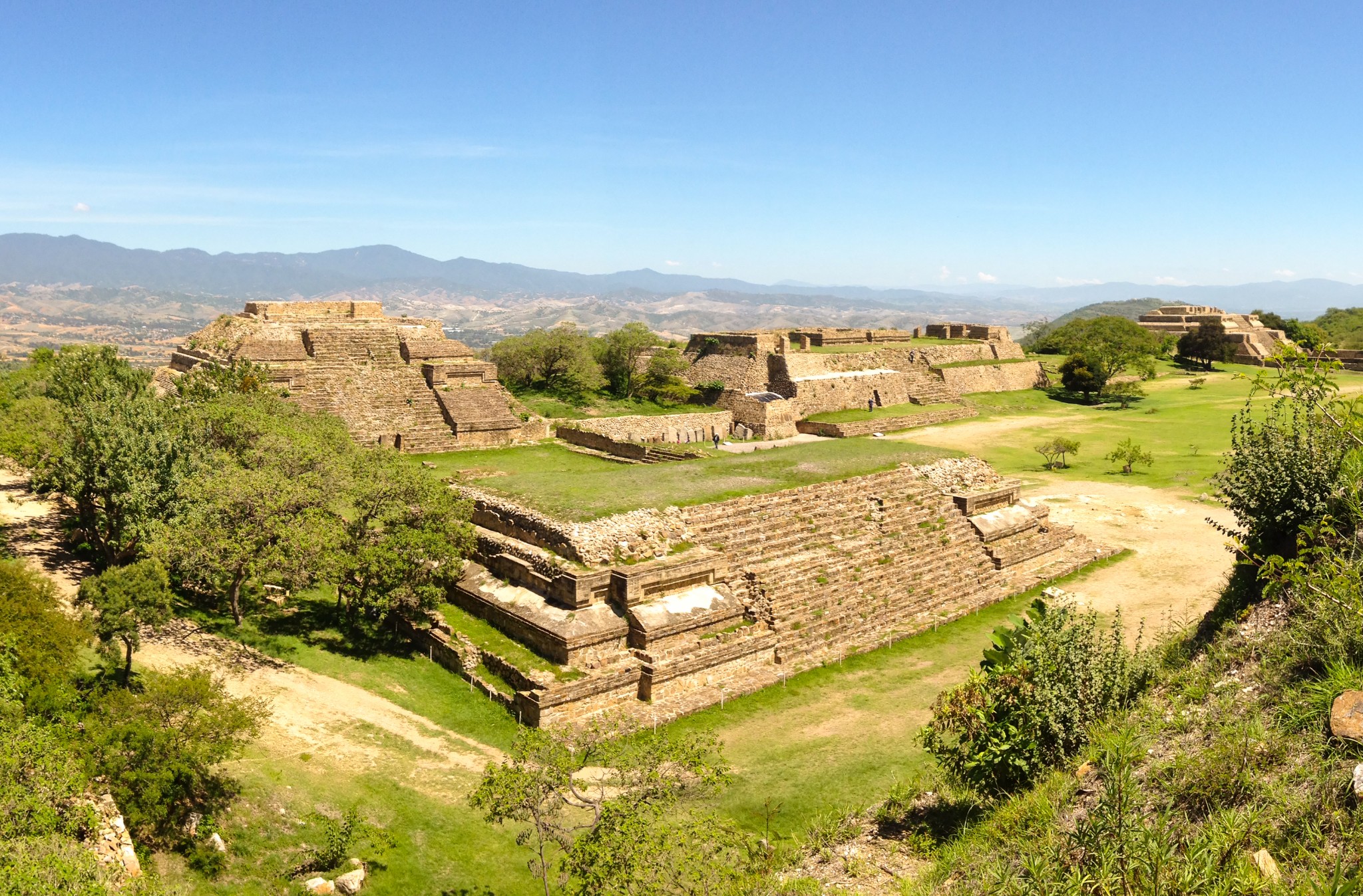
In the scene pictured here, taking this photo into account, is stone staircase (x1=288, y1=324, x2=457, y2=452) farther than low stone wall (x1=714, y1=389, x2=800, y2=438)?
No

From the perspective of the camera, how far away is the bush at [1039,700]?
28.6 ft

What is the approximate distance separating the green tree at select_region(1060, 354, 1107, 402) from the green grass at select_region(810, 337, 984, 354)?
5.48 m

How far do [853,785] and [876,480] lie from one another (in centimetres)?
1025

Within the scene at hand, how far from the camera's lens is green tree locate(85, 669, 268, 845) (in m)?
9.16

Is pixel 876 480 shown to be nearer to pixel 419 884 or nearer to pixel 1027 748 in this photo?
pixel 1027 748

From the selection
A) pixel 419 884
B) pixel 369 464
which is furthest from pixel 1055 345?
pixel 419 884

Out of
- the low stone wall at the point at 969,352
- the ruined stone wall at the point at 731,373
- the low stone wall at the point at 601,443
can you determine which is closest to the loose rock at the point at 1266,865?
the low stone wall at the point at 601,443

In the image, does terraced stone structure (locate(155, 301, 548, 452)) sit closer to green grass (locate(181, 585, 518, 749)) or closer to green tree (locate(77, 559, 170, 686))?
green grass (locate(181, 585, 518, 749))

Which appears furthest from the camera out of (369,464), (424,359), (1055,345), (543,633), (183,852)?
(1055,345)

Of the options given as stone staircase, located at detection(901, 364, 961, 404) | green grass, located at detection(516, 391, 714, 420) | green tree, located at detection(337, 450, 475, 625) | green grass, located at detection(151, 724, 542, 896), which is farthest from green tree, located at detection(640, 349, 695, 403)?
green grass, located at detection(151, 724, 542, 896)

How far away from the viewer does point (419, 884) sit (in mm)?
9547

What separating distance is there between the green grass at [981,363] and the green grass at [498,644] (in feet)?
126

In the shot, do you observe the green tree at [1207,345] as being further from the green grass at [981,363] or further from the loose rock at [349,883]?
the loose rock at [349,883]

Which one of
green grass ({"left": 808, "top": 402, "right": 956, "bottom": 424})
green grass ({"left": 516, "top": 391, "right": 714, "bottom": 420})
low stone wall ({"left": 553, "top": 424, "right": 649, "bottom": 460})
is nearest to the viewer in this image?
low stone wall ({"left": 553, "top": 424, "right": 649, "bottom": 460})
